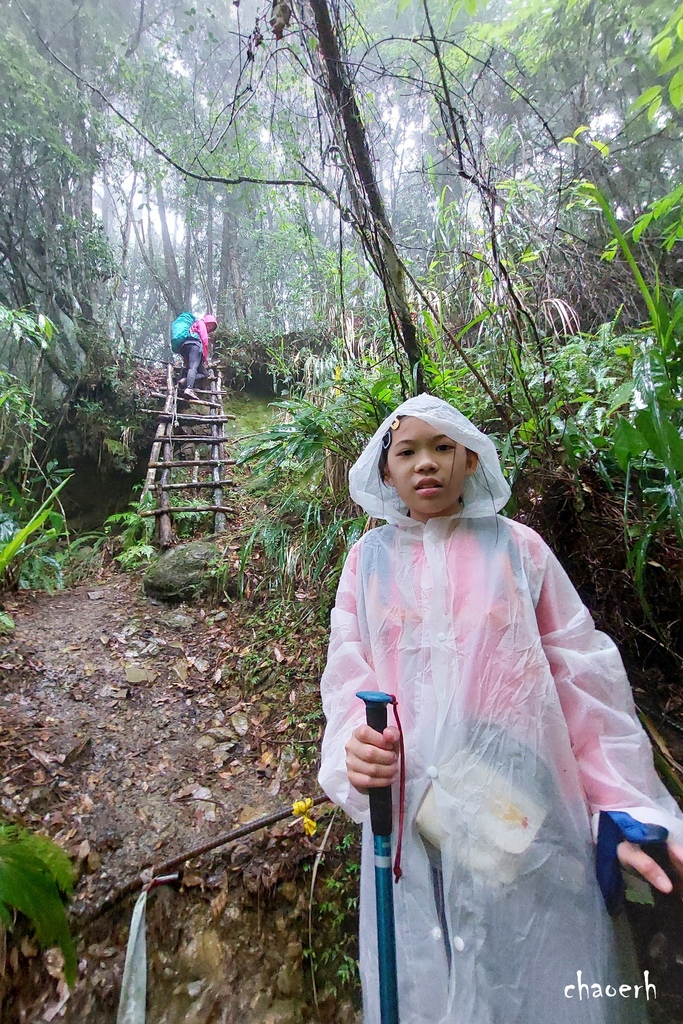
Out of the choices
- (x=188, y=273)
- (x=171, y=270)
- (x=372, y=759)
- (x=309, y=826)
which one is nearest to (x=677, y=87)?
(x=372, y=759)

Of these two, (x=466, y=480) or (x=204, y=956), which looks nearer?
(x=466, y=480)

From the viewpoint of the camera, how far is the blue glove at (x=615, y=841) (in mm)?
829

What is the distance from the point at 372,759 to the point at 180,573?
286 centimetres

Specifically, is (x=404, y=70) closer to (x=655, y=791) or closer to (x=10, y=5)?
(x=655, y=791)

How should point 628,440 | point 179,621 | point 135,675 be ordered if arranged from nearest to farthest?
point 628,440
point 135,675
point 179,621

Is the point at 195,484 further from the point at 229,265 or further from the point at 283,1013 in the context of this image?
the point at 229,265

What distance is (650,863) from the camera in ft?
2.68

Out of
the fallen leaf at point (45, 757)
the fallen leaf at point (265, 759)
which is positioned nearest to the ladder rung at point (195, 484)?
the fallen leaf at point (45, 757)

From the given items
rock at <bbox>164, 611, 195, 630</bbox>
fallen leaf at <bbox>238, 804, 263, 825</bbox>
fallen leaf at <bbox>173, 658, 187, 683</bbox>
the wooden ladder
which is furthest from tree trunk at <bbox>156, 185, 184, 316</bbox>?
fallen leaf at <bbox>238, 804, 263, 825</bbox>

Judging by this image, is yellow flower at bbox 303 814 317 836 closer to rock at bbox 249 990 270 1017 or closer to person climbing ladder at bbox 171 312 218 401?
rock at bbox 249 990 270 1017

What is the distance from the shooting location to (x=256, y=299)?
27.7 ft

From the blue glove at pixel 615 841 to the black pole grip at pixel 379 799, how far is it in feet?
1.37

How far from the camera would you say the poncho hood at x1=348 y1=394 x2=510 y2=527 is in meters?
1.15

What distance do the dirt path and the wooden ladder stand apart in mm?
1124
